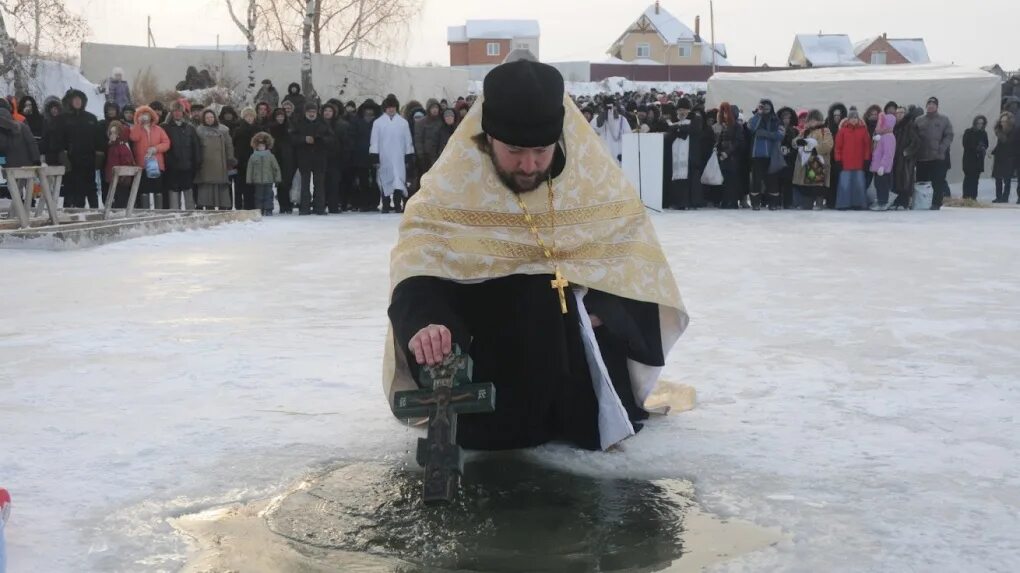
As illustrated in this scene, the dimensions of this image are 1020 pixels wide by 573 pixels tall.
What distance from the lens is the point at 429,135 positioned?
13789mm

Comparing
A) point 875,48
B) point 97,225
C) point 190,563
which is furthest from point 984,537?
point 875,48

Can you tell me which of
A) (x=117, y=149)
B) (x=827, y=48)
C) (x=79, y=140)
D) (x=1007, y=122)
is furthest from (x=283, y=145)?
(x=827, y=48)

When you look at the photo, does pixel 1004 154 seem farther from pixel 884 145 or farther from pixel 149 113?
pixel 149 113

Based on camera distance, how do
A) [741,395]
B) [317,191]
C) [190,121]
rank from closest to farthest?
[741,395]
[190,121]
[317,191]

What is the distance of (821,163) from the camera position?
14.1 meters

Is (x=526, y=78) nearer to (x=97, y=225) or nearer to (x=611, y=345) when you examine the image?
(x=611, y=345)

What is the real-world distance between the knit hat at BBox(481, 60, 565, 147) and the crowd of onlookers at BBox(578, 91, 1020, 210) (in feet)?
36.7

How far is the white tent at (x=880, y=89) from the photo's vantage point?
17.2m

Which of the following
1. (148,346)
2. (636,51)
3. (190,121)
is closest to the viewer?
(148,346)

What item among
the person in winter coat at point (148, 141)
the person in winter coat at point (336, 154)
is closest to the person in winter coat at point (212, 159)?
the person in winter coat at point (148, 141)

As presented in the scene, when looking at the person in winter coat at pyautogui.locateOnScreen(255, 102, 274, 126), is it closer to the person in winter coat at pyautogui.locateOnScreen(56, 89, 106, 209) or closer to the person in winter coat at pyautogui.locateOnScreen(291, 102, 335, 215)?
the person in winter coat at pyautogui.locateOnScreen(291, 102, 335, 215)

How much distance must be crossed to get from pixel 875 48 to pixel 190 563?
2743 inches

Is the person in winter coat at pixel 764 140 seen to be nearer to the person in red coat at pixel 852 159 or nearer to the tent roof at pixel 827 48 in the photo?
the person in red coat at pixel 852 159

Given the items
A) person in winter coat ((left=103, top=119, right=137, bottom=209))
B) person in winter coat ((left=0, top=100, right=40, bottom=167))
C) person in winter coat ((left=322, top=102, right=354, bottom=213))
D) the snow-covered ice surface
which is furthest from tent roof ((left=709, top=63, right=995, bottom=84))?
person in winter coat ((left=0, top=100, right=40, bottom=167))
